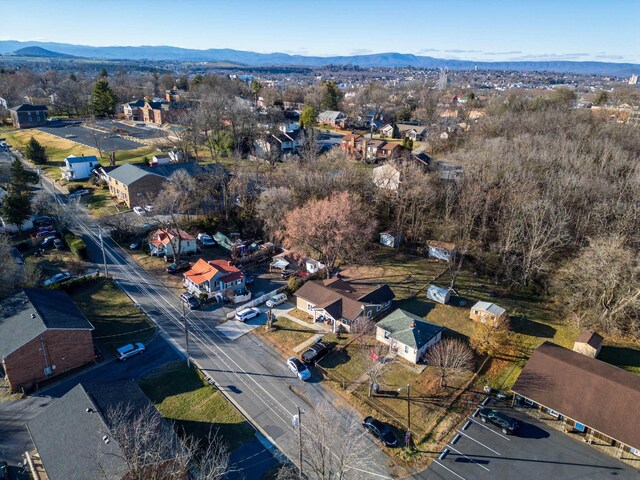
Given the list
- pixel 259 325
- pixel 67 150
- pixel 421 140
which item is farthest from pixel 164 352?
pixel 421 140

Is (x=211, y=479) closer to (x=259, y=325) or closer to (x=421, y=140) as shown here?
(x=259, y=325)

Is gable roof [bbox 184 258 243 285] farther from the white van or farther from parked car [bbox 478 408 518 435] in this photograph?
parked car [bbox 478 408 518 435]

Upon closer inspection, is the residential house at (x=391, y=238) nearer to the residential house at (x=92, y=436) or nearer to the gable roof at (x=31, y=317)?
the gable roof at (x=31, y=317)

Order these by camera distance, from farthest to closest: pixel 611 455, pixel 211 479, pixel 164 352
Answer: pixel 164 352 < pixel 611 455 < pixel 211 479

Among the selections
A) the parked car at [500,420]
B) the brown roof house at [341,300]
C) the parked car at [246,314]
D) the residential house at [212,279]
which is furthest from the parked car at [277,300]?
the parked car at [500,420]

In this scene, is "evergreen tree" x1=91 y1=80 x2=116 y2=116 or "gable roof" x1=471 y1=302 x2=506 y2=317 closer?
"gable roof" x1=471 y1=302 x2=506 y2=317

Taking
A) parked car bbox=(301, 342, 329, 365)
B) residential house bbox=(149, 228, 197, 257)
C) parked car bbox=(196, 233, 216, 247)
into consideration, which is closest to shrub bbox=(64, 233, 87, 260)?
residential house bbox=(149, 228, 197, 257)
